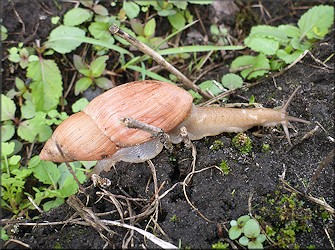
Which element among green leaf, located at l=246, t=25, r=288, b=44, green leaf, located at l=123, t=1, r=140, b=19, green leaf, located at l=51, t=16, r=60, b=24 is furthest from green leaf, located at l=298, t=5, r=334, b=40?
green leaf, located at l=51, t=16, r=60, b=24

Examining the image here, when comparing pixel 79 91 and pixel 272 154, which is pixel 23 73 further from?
pixel 272 154

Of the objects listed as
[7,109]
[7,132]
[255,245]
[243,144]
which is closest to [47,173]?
[7,132]

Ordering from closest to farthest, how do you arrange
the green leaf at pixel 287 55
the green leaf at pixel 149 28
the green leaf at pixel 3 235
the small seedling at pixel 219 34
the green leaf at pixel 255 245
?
the green leaf at pixel 255 245
the green leaf at pixel 3 235
the green leaf at pixel 287 55
the green leaf at pixel 149 28
the small seedling at pixel 219 34

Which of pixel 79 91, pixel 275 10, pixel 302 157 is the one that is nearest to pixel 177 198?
pixel 302 157

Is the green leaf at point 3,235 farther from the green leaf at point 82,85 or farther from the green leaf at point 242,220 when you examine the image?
the green leaf at point 82,85

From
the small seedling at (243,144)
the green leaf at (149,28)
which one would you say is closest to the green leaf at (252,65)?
the green leaf at (149,28)

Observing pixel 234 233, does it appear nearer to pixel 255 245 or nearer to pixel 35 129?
pixel 255 245
